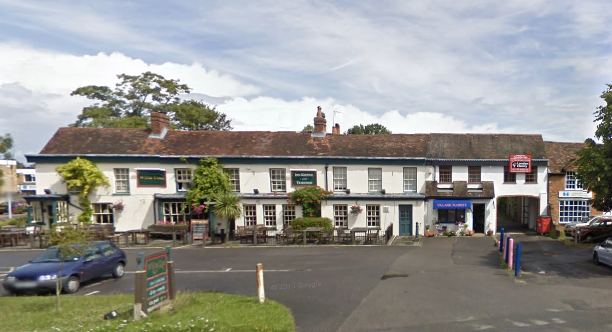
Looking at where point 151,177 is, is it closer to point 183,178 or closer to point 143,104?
point 183,178

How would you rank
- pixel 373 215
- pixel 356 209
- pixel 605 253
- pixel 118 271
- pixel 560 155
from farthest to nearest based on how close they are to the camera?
pixel 560 155, pixel 373 215, pixel 356 209, pixel 605 253, pixel 118 271

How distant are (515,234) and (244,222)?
1866 centimetres

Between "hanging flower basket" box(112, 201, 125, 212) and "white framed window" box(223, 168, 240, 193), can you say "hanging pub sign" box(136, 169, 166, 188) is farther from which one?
"white framed window" box(223, 168, 240, 193)

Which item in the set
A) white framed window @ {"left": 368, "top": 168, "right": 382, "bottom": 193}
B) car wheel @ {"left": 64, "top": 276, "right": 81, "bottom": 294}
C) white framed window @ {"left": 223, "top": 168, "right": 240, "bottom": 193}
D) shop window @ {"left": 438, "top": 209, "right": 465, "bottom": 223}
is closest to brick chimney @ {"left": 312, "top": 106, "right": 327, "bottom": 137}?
white framed window @ {"left": 368, "top": 168, "right": 382, "bottom": 193}

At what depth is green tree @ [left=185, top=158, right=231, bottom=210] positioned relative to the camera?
77.8ft

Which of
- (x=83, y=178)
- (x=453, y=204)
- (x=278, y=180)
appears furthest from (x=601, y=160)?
(x=83, y=178)

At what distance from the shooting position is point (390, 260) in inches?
654

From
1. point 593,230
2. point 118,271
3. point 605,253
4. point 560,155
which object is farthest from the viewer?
point 560,155

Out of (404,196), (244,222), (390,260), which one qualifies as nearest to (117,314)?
(390,260)

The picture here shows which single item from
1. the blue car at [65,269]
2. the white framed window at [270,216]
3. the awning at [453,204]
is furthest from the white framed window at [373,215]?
the blue car at [65,269]

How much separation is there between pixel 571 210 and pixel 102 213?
106 ft

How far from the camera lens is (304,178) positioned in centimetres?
2494

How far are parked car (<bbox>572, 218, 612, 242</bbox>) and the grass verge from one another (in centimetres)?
1982

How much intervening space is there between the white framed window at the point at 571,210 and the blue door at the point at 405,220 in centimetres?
1056
